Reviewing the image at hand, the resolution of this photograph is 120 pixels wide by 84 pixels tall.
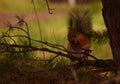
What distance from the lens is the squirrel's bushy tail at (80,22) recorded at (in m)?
3.43

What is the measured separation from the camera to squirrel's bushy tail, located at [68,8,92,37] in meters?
3.43

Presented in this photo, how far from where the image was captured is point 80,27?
11.8 feet

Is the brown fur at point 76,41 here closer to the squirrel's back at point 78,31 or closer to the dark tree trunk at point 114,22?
the squirrel's back at point 78,31

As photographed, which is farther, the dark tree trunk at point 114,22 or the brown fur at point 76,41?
the brown fur at point 76,41

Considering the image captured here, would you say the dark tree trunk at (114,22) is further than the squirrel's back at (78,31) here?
No

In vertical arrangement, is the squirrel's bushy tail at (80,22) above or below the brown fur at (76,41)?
above

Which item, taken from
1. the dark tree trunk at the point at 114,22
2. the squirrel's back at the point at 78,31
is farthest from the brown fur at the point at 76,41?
the dark tree trunk at the point at 114,22

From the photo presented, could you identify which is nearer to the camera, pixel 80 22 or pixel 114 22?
pixel 114 22

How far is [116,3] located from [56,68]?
453 mm

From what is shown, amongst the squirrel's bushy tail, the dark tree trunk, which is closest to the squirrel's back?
the squirrel's bushy tail

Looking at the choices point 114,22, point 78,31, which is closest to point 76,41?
point 78,31

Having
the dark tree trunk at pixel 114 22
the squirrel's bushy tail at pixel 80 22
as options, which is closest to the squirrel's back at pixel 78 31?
the squirrel's bushy tail at pixel 80 22

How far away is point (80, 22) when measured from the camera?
346 cm

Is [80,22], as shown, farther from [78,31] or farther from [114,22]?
[114,22]
